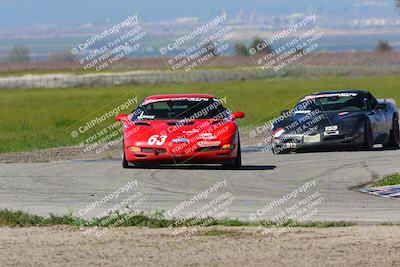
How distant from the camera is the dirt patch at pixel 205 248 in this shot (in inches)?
477

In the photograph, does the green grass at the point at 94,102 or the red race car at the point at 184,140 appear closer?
the red race car at the point at 184,140

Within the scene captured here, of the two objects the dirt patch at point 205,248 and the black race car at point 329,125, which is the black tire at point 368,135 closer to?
the black race car at point 329,125

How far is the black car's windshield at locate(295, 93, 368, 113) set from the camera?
26672 mm

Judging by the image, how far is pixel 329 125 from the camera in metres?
25.9

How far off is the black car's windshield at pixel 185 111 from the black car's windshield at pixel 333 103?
12.7 ft

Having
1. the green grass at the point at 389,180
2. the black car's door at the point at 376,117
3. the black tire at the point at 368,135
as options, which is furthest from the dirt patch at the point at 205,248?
the black car's door at the point at 376,117

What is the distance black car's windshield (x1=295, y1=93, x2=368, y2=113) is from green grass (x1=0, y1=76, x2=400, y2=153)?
6686mm

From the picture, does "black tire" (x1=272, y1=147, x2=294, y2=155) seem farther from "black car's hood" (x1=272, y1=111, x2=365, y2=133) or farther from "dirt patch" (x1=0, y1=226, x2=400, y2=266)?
"dirt patch" (x1=0, y1=226, x2=400, y2=266)

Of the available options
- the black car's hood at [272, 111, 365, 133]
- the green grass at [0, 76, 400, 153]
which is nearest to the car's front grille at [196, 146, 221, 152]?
the black car's hood at [272, 111, 365, 133]

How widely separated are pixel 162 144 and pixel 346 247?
952cm

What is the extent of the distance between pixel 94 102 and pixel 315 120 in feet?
117

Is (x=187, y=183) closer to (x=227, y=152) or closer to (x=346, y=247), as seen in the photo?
(x=227, y=152)

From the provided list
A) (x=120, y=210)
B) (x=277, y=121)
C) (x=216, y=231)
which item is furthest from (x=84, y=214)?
(x=277, y=121)

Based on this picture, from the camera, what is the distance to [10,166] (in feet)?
75.3
